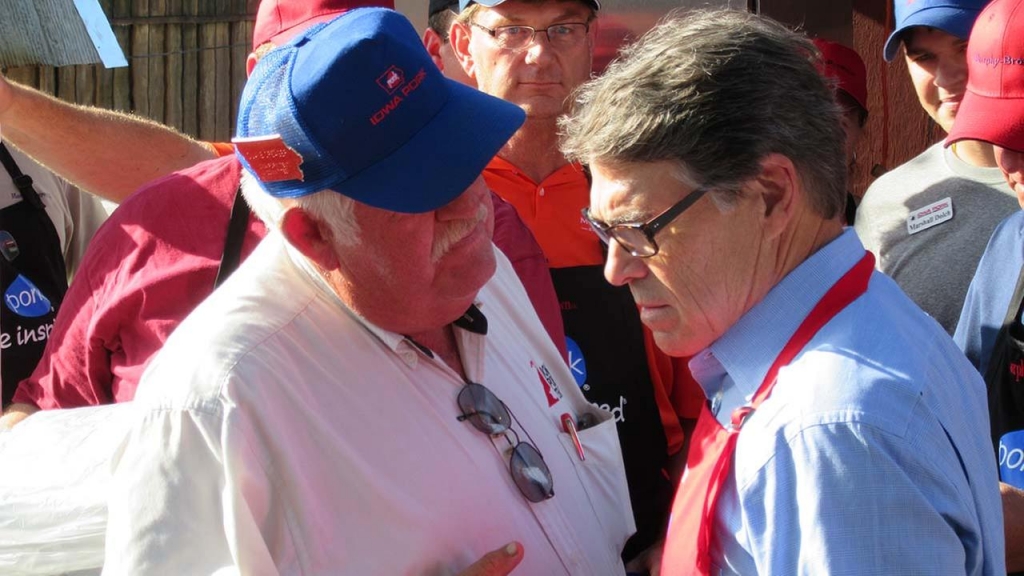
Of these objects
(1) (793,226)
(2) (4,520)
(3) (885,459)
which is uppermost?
(1) (793,226)

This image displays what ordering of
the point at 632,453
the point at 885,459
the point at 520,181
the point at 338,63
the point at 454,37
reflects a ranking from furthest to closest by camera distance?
the point at 454,37 → the point at 520,181 → the point at 632,453 → the point at 338,63 → the point at 885,459

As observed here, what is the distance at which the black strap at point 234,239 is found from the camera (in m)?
2.28

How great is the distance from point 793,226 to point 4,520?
138cm

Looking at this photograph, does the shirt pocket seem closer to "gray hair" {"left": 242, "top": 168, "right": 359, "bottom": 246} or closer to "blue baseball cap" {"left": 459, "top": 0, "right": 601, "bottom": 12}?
"gray hair" {"left": 242, "top": 168, "right": 359, "bottom": 246}

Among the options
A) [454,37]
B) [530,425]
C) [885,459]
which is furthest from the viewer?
[454,37]

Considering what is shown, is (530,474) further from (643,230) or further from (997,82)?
(997,82)

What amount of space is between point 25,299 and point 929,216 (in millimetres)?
2864

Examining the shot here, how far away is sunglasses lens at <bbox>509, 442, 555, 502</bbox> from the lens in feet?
6.15

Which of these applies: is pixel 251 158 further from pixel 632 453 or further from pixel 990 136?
pixel 990 136

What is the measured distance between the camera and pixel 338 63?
5.57ft

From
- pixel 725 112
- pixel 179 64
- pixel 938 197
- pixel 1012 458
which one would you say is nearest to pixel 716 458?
pixel 725 112

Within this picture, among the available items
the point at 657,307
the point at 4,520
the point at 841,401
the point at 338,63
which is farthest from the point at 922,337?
the point at 4,520

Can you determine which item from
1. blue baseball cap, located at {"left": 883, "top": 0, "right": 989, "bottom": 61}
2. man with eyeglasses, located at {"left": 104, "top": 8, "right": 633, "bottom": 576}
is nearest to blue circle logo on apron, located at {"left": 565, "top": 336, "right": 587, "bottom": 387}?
man with eyeglasses, located at {"left": 104, "top": 8, "right": 633, "bottom": 576}

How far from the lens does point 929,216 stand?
120 inches
